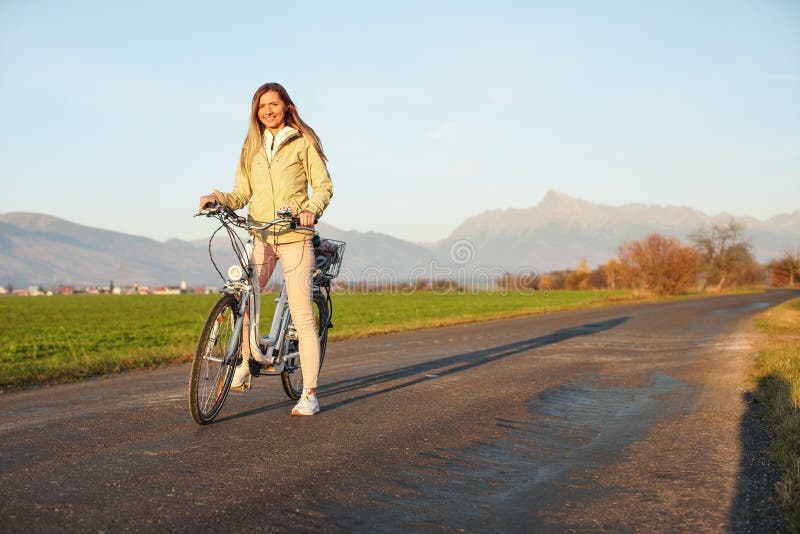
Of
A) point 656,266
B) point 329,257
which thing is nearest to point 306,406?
point 329,257

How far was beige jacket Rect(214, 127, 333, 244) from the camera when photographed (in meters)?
4.91

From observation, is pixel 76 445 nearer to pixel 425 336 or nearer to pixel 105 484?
pixel 105 484

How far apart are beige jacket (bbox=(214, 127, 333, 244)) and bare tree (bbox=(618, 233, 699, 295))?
159ft

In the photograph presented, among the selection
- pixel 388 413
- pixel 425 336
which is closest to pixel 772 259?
pixel 425 336

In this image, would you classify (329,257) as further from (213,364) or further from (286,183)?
(213,364)

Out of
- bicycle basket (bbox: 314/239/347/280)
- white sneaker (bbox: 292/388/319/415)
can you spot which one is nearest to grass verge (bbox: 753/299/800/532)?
white sneaker (bbox: 292/388/319/415)

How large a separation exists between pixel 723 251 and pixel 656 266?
36197 millimetres

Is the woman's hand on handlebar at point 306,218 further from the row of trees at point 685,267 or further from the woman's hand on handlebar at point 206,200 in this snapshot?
the row of trees at point 685,267

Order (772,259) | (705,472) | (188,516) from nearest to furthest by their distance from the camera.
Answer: (188,516) → (705,472) → (772,259)

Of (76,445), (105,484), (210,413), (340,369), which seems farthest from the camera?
(340,369)

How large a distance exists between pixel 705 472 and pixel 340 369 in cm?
504

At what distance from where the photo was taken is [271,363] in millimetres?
4992

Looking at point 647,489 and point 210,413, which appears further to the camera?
point 210,413

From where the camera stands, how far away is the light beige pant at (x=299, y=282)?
4973 mm
